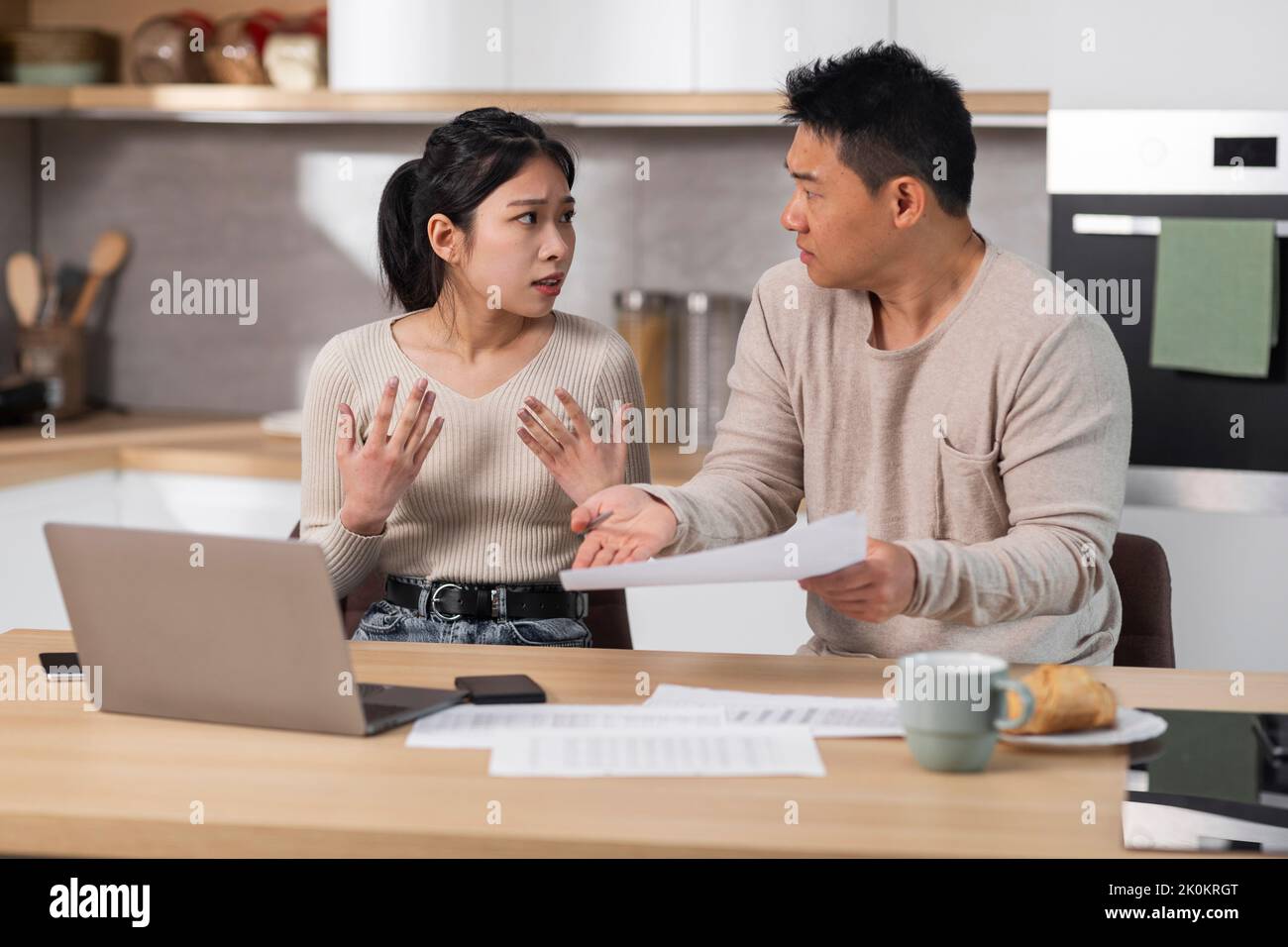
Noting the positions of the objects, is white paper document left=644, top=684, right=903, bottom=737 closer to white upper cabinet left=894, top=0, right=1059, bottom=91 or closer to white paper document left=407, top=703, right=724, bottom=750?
white paper document left=407, top=703, right=724, bottom=750

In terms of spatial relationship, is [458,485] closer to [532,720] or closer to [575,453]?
[575,453]

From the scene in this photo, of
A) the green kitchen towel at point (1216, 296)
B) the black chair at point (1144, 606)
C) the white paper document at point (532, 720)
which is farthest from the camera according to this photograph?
the green kitchen towel at point (1216, 296)

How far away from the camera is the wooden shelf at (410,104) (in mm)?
2896

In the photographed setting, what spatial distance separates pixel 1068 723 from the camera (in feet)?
4.30

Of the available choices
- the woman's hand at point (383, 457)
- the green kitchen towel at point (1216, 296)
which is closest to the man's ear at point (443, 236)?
the woman's hand at point (383, 457)

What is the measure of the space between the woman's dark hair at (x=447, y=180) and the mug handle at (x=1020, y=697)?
1074 millimetres

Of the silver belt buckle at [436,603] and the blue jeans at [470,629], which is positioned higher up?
the silver belt buckle at [436,603]

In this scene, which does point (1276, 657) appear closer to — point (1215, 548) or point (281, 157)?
point (1215, 548)

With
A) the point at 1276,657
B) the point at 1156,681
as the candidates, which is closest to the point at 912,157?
the point at 1156,681

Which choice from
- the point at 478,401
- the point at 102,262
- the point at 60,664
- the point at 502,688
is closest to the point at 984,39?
the point at 478,401

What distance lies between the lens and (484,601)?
76.9 inches

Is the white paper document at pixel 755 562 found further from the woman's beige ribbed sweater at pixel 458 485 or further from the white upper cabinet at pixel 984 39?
the white upper cabinet at pixel 984 39

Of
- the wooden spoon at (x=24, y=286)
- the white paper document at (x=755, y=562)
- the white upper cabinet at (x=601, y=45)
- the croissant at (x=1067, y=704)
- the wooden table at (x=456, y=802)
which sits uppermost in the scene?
the white upper cabinet at (x=601, y=45)

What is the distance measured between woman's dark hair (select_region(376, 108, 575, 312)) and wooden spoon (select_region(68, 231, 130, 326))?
172 cm
